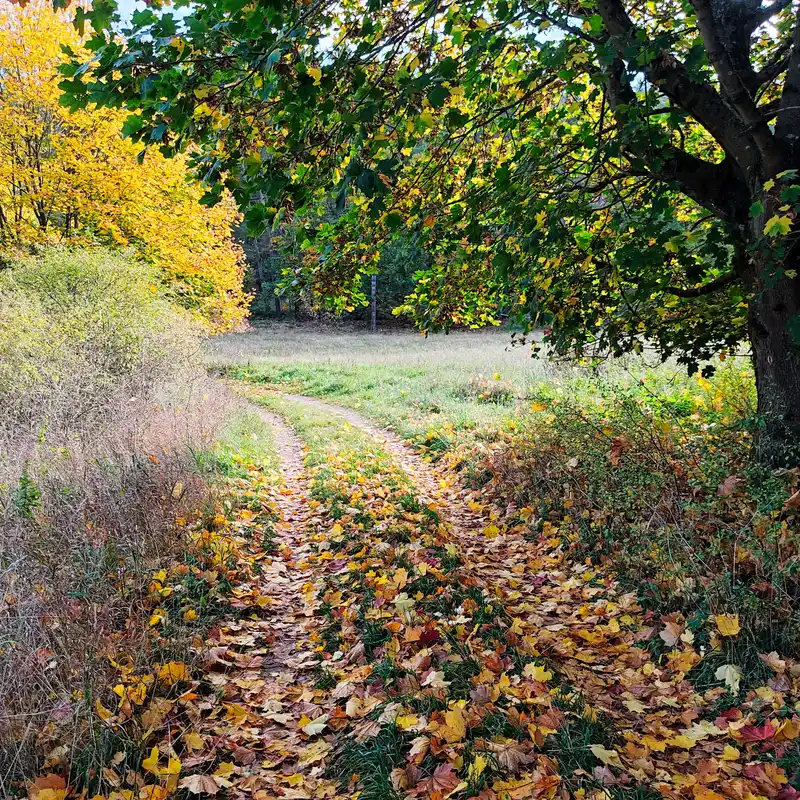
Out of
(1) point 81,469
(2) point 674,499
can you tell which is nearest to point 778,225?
(2) point 674,499

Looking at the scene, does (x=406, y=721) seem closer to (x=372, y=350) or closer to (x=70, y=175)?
(x=70, y=175)

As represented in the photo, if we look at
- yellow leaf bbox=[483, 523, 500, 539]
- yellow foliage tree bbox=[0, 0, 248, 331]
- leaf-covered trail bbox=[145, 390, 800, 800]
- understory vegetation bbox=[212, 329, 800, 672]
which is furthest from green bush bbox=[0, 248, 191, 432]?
yellow leaf bbox=[483, 523, 500, 539]

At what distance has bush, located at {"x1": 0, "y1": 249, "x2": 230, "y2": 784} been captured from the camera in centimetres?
339

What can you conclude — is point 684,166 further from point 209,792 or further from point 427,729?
point 209,792

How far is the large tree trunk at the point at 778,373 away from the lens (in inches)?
177

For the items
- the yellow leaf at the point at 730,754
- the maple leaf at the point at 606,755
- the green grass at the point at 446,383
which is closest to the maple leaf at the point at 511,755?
the maple leaf at the point at 606,755

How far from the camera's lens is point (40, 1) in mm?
11523

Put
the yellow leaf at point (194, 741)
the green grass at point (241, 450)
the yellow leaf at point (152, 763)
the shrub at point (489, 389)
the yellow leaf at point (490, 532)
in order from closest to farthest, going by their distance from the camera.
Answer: the yellow leaf at point (152, 763)
the yellow leaf at point (194, 741)
the yellow leaf at point (490, 532)
the green grass at point (241, 450)
the shrub at point (489, 389)

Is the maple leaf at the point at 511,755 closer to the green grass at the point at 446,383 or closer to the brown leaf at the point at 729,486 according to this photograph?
the brown leaf at the point at 729,486

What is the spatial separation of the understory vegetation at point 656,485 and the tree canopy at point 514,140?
3.04ft

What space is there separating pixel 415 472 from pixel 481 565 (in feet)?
10.8

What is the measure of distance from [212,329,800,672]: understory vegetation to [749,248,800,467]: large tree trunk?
0.69 feet

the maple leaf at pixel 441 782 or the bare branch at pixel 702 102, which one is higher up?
the bare branch at pixel 702 102

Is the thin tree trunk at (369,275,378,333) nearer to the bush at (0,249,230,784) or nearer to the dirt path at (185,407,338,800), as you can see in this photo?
the bush at (0,249,230,784)
